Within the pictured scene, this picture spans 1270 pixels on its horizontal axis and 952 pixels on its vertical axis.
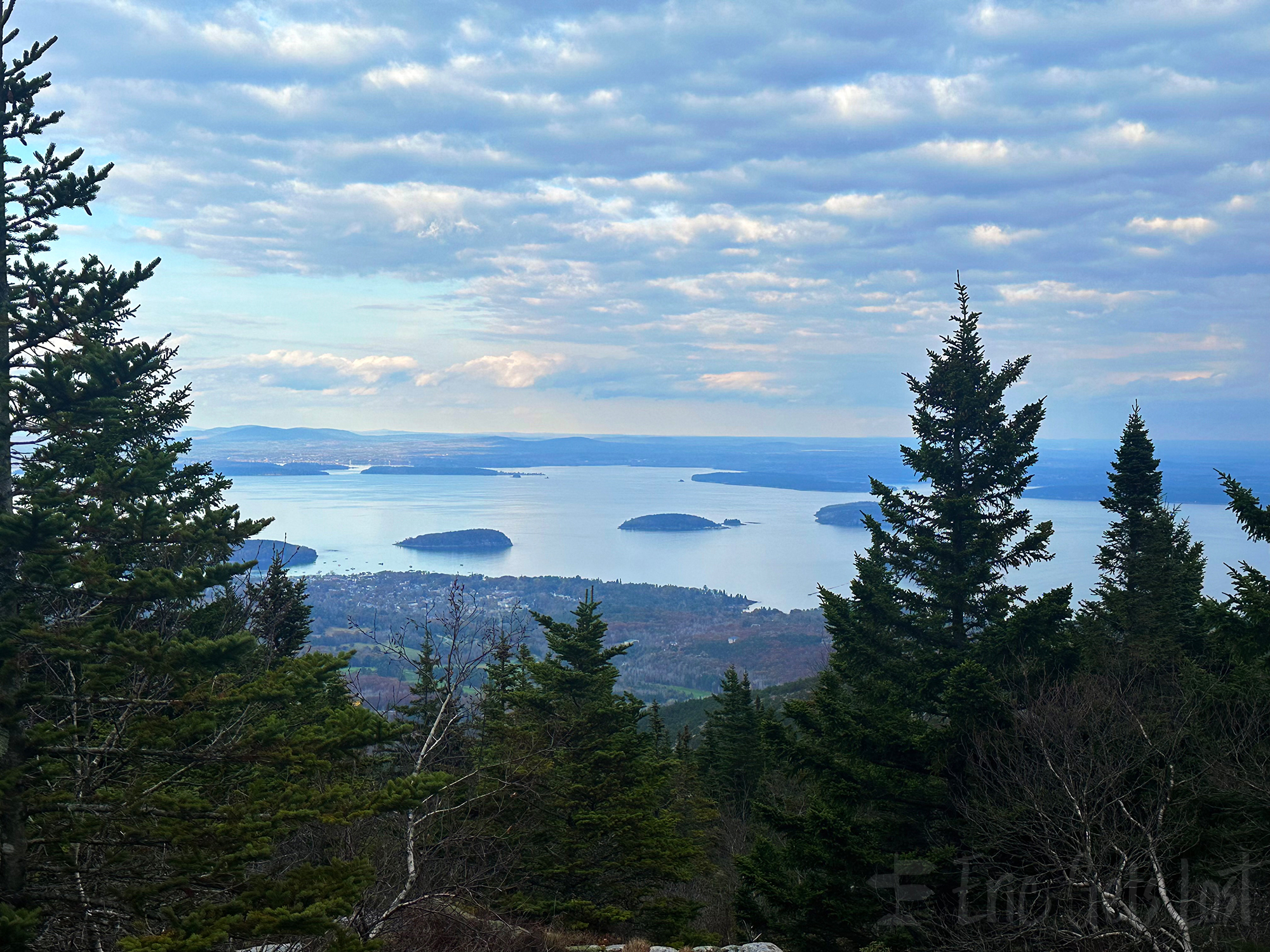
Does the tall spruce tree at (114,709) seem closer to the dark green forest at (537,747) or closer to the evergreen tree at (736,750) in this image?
the dark green forest at (537,747)

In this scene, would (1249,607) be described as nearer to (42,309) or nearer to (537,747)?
(537,747)

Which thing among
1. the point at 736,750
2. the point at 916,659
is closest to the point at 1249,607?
the point at 916,659

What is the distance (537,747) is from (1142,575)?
18276mm

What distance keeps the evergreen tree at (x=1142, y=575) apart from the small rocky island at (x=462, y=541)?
429ft

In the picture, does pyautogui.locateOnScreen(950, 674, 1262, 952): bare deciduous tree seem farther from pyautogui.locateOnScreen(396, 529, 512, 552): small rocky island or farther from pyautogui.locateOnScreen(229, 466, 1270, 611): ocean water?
pyautogui.locateOnScreen(396, 529, 512, 552): small rocky island

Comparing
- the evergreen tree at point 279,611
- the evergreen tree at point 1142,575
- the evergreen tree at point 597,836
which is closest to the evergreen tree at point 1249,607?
the evergreen tree at point 1142,575

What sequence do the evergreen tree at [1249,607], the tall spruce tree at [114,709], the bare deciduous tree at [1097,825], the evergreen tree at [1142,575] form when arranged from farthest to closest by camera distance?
1. the evergreen tree at [1142,575]
2. the evergreen tree at [1249,607]
3. the bare deciduous tree at [1097,825]
4. the tall spruce tree at [114,709]

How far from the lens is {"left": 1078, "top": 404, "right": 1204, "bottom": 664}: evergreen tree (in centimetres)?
2070

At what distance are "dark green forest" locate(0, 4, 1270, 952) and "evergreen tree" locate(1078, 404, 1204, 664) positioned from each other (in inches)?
14.9

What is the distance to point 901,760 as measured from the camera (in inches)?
514

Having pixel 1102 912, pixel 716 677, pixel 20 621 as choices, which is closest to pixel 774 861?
pixel 1102 912

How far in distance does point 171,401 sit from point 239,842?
15160 mm

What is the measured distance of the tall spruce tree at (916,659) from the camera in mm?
12516

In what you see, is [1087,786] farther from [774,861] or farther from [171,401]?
[171,401]
